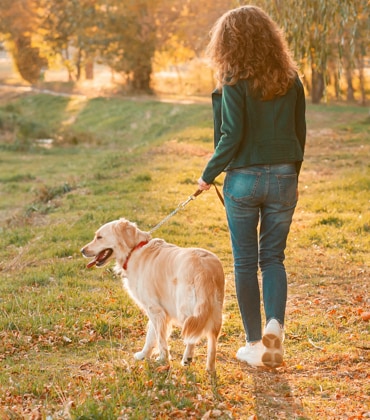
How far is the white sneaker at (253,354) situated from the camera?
5457mm

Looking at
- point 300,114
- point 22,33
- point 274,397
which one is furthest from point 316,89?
point 274,397

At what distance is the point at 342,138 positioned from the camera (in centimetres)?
2175

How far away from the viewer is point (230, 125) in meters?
5.07

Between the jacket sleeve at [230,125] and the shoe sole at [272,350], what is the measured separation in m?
1.24

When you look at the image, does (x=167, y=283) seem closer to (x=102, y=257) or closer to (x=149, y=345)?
(x=149, y=345)

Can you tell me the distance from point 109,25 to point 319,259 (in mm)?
32862

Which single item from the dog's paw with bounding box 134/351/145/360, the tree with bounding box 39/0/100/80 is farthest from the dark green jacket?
the tree with bounding box 39/0/100/80

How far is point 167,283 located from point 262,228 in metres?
0.81

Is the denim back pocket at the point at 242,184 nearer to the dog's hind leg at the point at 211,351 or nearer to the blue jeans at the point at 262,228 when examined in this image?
the blue jeans at the point at 262,228

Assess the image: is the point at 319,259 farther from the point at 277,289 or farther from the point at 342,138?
the point at 342,138

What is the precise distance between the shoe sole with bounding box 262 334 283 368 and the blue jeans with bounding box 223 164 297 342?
20 centimetres

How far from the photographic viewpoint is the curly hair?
16.5 ft

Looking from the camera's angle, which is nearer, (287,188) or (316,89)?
(287,188)

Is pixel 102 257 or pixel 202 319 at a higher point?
pixel 102 257
